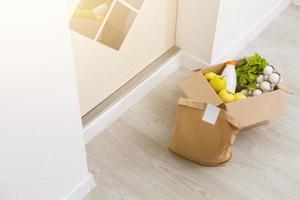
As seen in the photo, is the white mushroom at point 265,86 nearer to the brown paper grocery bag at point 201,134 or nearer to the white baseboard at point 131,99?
the brown paper grocery bag at point 201,134

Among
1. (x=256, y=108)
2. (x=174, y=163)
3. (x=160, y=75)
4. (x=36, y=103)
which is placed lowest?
(x=174, y=163)

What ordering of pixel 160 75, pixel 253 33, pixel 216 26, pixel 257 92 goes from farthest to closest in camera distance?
pixel 253 33 < pixel 160 75 < pixel 216 26 < pixel 257 92

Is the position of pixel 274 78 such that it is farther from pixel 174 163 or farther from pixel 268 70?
pixel 174 163

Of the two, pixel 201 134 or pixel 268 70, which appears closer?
pixel 201 134

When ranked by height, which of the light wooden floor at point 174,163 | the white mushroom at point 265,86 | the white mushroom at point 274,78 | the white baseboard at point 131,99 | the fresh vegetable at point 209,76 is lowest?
the light wooden floor at point 174,163

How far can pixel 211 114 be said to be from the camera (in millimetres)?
1602

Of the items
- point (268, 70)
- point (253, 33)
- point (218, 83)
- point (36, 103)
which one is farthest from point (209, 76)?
point (36, 103)

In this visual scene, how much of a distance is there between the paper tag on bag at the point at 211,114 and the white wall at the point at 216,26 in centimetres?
56

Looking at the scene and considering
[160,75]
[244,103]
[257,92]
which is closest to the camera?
[244,103]

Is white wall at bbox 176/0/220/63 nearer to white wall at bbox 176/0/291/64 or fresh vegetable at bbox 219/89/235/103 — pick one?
white wall at bbox 176/0/291/64

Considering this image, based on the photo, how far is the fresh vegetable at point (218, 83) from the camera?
5.94ft

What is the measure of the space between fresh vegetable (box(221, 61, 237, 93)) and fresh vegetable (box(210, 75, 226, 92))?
0.07m

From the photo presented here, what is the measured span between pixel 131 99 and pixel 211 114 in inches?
20.9

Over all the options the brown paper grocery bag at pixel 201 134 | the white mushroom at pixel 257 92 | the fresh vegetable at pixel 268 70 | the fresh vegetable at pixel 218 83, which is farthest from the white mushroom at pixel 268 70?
the brown paper grocery bag at pixel 201 134
